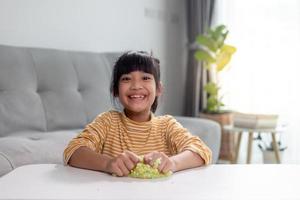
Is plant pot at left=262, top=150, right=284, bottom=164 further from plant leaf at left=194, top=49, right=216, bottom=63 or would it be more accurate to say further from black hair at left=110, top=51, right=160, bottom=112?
black hair at left=110, top=51, right=160, bottom=112

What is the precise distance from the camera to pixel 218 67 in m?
3.47

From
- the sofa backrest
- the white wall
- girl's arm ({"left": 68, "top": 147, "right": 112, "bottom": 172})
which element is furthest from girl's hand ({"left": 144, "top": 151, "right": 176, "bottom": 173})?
the white wall

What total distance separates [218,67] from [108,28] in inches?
36.7

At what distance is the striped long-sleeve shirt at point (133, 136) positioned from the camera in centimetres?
121

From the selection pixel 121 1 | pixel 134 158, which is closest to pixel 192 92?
pixel 121 1

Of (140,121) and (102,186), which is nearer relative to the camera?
(102,186)

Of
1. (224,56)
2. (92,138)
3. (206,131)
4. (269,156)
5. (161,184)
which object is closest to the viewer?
(161,184)

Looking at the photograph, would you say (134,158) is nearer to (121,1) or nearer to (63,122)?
(63,122)

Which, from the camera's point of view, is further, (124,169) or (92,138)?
(92,138)

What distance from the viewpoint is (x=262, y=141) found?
3.54 m

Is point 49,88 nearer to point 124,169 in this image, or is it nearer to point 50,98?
point 50,98

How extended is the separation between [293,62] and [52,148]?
2.20 meters

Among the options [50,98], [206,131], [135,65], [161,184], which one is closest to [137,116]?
[135,65]

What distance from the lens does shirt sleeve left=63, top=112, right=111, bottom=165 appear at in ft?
3.72
